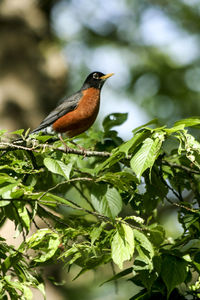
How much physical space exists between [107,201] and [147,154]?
11.8 inches

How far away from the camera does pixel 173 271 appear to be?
6.78 feet

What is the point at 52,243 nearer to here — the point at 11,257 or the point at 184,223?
the point at 11,257

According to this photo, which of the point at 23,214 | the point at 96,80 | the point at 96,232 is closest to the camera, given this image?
the point at 23,214

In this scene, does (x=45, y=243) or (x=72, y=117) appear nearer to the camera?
(x=45, y=243)

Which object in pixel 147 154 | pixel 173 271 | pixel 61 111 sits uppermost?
pixel 61 111

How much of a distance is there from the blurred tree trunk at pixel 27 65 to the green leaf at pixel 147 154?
12.6 feet

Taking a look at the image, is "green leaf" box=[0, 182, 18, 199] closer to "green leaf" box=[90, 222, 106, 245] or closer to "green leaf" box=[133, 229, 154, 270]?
"green leaf" box=[90, 222, 106, 245]

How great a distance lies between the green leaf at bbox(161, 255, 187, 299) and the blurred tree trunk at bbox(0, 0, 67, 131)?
3917 millimetres

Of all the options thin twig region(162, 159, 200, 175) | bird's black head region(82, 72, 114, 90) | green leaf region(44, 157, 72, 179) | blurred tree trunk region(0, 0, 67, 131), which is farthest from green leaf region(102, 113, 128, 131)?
blurred tree trunk region(0, 0, 67, 131)

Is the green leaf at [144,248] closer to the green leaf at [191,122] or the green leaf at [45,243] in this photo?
the green leaf at [45,243]

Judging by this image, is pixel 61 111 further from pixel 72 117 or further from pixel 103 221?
pixel 103 221

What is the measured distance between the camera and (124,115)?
3.01 m

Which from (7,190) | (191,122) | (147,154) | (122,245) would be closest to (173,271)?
(122,245)

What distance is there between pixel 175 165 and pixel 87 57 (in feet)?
28.7
